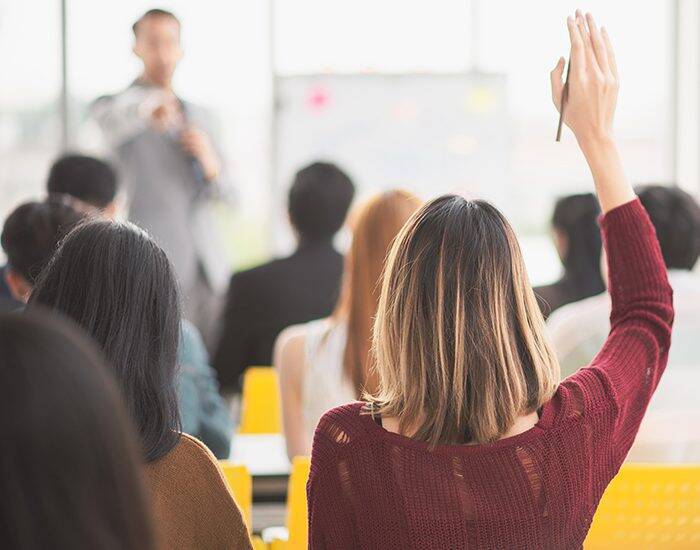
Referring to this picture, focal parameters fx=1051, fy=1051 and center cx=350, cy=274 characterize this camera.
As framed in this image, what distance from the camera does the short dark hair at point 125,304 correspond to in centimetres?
Answer: 165

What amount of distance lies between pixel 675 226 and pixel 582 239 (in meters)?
0.94

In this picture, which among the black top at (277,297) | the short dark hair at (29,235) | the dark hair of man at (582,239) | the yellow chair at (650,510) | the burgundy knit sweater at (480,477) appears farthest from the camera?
the black top at (277,297)

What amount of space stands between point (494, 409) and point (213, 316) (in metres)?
4.67

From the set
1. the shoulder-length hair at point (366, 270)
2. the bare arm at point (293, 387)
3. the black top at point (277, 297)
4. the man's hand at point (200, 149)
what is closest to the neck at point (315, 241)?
the black top at point (277, 297)

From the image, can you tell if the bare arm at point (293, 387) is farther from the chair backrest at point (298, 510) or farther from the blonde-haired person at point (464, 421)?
the blonde-haired person at point (464, 421)

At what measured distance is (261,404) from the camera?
4.02 metres

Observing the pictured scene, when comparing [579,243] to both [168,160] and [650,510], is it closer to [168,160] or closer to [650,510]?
[650,510]

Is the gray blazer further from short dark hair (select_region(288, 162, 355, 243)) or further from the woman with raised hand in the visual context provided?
the woman with raised hand

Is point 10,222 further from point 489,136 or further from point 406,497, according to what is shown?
point 489,136

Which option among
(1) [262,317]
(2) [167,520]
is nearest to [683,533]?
(2) [167,520]

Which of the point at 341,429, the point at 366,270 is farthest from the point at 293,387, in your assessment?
the point at 341,429

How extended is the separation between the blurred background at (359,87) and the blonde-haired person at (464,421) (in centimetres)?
483

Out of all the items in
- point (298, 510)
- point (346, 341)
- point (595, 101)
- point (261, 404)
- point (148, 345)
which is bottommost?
point (261, 404)

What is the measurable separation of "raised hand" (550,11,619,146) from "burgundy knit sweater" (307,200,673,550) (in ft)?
1.29
